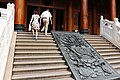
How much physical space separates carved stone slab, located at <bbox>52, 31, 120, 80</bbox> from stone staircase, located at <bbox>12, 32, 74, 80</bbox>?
265mm

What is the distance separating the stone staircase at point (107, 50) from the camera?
8.09 metres

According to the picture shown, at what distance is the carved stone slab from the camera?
6.42 metres

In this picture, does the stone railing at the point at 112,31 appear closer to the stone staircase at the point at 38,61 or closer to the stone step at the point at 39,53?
the stone staircase at the point at 38,61

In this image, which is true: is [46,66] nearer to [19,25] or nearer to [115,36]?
[19,25]

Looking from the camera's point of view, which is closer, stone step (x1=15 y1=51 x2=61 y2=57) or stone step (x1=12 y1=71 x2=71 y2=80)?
stone step (x1=12 y1=71 x2=71 y2=80)

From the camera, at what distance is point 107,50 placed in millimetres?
9148

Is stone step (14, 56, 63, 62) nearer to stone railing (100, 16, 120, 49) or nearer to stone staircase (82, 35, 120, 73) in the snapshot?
stone staircase (82, 35, 120, 73)

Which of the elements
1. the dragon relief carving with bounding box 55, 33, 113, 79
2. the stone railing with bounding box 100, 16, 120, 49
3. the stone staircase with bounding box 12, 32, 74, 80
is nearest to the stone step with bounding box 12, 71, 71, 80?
the stone staircase with bounding box 12, 32, 74, 80

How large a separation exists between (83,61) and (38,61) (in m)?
1.76

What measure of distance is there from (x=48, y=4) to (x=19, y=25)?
17.1 feet

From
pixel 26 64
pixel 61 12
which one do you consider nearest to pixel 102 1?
pixel 61 12

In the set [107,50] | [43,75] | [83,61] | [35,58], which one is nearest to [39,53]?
[35,58]

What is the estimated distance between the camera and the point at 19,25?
9.95 meters

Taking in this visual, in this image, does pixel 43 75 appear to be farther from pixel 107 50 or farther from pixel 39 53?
pixel 107 50
